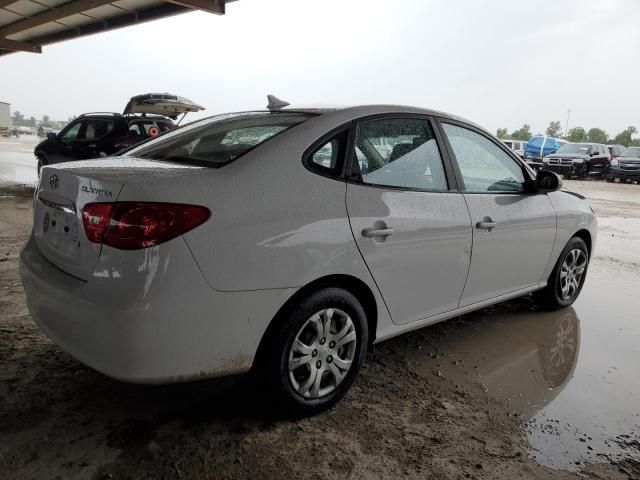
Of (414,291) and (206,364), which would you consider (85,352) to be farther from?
(414,291)

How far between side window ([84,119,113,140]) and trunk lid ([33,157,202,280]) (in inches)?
311

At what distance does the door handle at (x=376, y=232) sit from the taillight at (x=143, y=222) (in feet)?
2.64

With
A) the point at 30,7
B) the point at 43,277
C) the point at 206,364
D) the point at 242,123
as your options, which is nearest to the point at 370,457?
the point at 206,364

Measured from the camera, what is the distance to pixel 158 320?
191 cm

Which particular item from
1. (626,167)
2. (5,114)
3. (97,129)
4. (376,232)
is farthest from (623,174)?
(5,114)

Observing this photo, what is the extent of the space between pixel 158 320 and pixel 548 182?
279cm

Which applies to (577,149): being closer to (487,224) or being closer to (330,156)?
(487,224)

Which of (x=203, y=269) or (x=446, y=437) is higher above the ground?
(x=203, y=269)

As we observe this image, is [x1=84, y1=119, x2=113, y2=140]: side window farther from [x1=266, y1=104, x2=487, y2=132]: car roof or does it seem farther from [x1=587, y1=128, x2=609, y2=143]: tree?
[x1=587, y1=128, x2=609, y2=143]: tree

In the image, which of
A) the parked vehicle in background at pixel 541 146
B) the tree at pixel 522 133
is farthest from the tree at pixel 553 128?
the parked vehicle in background at pixel 541 146

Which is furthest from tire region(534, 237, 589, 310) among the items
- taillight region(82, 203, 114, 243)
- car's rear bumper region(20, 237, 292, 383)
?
taillight region(82, 203, 114, 243)

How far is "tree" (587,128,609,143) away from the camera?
74.9 meters

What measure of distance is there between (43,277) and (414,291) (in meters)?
1.81

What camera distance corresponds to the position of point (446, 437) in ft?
7.82
